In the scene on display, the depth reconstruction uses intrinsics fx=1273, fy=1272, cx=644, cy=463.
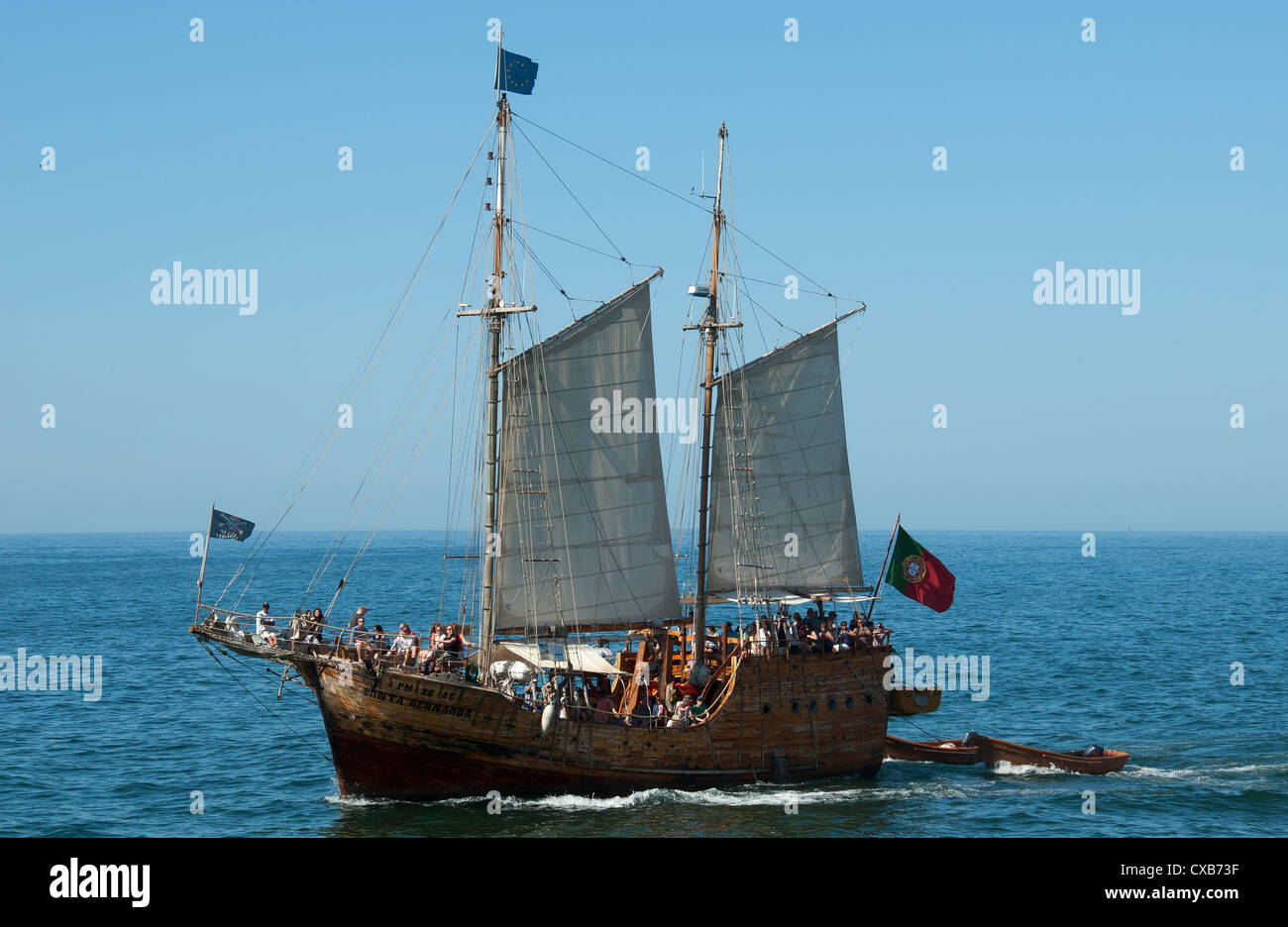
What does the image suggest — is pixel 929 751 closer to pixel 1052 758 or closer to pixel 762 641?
pixel 1052 758

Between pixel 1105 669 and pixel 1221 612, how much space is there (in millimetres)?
37868

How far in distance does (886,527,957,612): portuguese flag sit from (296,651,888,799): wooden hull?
2.93 m

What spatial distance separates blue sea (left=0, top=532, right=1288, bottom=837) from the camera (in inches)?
1348

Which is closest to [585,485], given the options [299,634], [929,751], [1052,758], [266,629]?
[299,634]

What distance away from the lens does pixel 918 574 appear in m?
40.1

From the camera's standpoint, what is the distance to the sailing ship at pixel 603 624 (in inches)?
1384

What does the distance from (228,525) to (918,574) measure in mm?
20797

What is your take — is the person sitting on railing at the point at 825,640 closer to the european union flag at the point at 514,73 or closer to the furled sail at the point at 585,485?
the furled sail at the point at 585,485

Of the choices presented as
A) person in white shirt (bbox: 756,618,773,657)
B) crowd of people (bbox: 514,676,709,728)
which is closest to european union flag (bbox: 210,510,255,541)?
crowd of people (bbox: 514,676,709,728)

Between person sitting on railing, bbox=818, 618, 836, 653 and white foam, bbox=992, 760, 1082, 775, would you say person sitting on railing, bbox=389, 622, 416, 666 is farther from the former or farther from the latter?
white foam, bbox=992, 760, 1082, 775

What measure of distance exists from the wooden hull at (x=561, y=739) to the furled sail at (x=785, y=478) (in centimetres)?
395

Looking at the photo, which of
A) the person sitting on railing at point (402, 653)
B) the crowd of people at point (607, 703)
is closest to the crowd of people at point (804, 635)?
the crowd of people at point (607, 703)

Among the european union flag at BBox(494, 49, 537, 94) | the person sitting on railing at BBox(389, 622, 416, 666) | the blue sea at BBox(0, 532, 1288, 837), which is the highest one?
the european union flag at BBox(494, 49, 537, 94)
